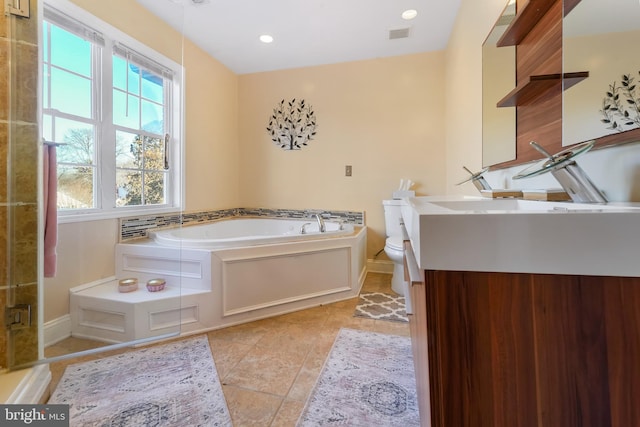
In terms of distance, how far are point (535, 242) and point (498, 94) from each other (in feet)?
4.61

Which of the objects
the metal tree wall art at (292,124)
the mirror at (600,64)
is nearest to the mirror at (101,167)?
the metal tree wall art at (292,124)

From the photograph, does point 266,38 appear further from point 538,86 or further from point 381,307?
point 381,307

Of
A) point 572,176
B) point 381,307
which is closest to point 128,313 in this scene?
point 381,307

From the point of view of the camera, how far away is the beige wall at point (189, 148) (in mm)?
1760

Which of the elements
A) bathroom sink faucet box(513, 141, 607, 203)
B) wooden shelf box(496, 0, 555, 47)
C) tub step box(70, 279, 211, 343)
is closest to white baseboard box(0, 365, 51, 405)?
tub step box(70, 279, 211, 343)

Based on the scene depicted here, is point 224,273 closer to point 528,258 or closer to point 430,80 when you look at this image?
point 528,258

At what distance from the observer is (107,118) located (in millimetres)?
2025

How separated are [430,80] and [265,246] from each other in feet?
8.08

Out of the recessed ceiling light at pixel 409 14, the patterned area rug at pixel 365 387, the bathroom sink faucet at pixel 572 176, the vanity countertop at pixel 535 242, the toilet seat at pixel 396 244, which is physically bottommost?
the patterned area rug at pixel 365 387

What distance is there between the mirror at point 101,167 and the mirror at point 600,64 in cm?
221

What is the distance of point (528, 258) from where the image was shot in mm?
455

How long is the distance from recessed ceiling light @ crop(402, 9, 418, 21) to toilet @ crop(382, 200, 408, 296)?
160 centimetres

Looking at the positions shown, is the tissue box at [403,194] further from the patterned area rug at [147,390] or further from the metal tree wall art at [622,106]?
the patterned area rug at [147,390]

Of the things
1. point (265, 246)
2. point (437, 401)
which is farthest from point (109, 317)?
point (437, 401)
